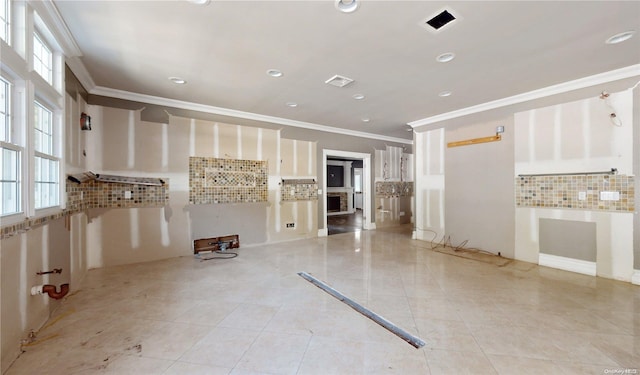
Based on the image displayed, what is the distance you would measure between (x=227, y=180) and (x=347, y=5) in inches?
145

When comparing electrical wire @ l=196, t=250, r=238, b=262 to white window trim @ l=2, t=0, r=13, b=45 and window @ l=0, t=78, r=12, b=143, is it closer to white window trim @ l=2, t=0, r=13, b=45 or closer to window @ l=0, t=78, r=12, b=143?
window @ l=0, t=78, r=12, b=143

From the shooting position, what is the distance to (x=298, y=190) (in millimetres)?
5680

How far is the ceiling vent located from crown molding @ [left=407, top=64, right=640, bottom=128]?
262cm

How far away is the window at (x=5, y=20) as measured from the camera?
1720 mm

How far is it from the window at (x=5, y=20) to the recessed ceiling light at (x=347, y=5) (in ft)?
7.78

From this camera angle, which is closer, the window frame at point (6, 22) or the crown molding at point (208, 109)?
the window frame at point (6, 22)

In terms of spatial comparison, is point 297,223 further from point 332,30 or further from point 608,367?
point 608,367

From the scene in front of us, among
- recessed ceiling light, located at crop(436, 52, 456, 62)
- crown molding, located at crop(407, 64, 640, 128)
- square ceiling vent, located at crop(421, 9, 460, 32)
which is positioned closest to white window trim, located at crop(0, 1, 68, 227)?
square ceiling vent, located at crop(421, 9, 460, 32)

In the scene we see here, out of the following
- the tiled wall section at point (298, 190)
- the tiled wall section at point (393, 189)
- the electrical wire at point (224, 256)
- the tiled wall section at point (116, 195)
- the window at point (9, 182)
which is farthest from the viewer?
the tiled wall section at point (393, 189)

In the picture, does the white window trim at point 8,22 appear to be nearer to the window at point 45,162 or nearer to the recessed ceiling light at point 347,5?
the window at point 45,162

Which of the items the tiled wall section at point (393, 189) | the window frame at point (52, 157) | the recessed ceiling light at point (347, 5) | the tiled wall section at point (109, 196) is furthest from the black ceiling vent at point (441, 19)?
the tiled wall section at point (393, 189)

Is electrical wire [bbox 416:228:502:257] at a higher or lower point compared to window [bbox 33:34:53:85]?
lower

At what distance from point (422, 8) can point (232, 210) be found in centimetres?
424

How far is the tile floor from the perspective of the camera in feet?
5.65
